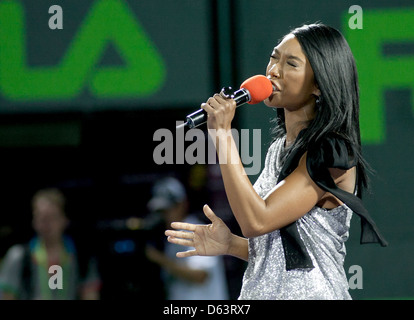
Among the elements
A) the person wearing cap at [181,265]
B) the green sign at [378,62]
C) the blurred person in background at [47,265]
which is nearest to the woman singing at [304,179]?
the person wearing cap at [181,265]

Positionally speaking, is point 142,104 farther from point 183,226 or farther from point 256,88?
point 256,88

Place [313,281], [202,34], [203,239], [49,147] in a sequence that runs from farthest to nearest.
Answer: [49,147] → [202,34] → [203,239] → [313,281]

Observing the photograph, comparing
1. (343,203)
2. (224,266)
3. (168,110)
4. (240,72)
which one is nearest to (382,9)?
Result: (240,72)

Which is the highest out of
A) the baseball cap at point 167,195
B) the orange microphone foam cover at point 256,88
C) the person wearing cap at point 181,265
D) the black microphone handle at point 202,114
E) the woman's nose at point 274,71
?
the woman's nose at point 274,71

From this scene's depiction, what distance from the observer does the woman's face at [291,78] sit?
5.77ft

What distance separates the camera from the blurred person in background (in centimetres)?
317

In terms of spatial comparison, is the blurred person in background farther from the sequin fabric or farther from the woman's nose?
the woman's nose

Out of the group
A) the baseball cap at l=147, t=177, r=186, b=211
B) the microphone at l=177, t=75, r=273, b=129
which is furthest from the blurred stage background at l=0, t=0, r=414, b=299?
the microphone at l=177, t=75, r=273, b=129

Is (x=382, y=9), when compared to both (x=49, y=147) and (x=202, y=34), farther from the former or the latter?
(x=49, y=147)

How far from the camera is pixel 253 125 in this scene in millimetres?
3646

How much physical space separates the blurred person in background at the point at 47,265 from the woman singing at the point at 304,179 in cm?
159

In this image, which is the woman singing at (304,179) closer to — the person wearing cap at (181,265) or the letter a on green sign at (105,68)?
the person wearing cap at (181,265)

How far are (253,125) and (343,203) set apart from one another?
75.1 inches

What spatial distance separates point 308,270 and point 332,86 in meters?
0.50
